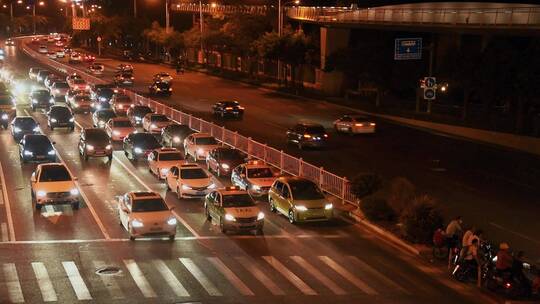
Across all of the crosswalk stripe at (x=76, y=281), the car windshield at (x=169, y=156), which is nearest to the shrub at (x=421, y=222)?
the crosswalk stripe at (x=76, y=281)

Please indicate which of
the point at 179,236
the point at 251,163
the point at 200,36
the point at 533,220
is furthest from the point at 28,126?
the point at 200,36

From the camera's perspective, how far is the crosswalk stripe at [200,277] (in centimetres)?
2170

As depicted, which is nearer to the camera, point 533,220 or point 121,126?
point 533,220

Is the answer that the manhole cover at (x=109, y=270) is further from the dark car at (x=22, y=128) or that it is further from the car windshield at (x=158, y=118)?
the car windshield at (x=158, y=118)

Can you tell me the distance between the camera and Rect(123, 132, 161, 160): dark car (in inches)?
1703

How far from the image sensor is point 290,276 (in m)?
23.5

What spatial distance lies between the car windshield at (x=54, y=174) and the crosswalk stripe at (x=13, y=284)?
877 centimetres

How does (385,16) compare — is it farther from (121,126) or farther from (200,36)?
(200,36)

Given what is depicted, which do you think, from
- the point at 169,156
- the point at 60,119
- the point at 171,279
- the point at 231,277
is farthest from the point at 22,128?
the point at 231,277

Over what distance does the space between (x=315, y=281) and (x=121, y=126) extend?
Result: 28.6m

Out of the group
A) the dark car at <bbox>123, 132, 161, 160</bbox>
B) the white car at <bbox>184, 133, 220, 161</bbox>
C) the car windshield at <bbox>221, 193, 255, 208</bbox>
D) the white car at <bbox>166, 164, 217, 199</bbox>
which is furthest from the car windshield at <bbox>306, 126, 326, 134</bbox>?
the car windshield at <bbox>221, 193, 255, 208</bbox>

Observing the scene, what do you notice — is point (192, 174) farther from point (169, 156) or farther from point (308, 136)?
point (308, 136)

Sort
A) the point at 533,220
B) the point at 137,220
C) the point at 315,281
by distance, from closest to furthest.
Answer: the point at 315,281 < the point at 137,220 < the point at 533,220

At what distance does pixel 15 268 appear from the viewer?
2350 cm
